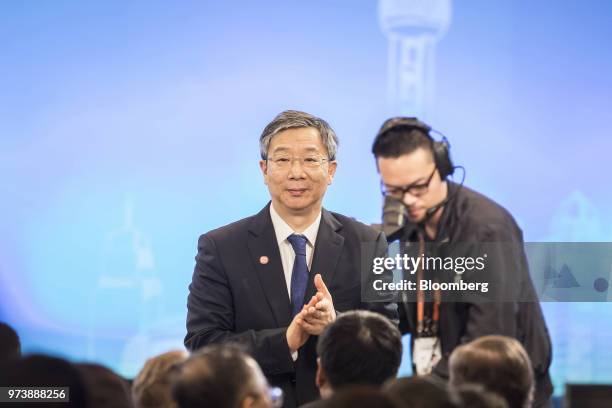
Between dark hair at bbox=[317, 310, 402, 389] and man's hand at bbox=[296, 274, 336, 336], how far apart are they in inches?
12.9

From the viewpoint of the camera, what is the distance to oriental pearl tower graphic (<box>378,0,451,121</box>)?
485cm

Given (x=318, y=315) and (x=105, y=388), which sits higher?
(x=318, y=315)

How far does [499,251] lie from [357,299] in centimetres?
61

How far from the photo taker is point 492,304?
147 inches

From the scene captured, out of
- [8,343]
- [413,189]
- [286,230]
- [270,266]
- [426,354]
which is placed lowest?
[426,354]

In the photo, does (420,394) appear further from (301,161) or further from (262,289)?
(301,161)

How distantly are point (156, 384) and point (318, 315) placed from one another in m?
0.68

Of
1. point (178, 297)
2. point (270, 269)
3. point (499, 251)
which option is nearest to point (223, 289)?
point (270, 269)

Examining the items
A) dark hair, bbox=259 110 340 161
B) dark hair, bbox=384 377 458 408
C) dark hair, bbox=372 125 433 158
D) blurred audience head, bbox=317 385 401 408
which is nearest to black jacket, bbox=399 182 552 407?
dark hair, bbox=372 125 433 158

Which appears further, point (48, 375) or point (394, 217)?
point (394, 217)

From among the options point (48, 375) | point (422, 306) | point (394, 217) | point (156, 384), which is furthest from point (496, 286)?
point (48, 375)

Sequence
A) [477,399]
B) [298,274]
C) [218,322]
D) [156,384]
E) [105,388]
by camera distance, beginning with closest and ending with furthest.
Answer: [477,399] → [105,388] → [156,384] → [218,322] → [298,274]

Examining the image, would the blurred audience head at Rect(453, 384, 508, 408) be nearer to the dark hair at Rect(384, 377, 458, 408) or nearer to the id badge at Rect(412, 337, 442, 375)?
the dark hair at Rect(384, 377, 458, 408)

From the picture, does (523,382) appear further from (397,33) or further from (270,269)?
(397,33)
